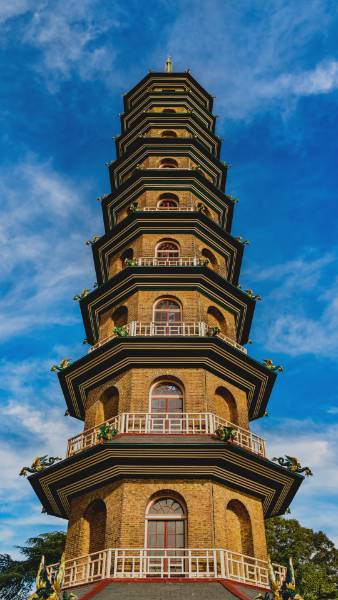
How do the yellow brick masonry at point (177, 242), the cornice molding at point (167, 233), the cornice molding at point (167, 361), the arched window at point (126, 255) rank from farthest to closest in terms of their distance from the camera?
the arched window at point (126, 255), the cornice molding at point (167, 233), the yellow brick masonry at point (177, 242), the cornice molding at point (167, 361)

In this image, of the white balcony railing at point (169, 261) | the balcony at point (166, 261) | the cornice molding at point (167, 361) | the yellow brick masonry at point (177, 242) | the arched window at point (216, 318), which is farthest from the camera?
the yellow brick masonry at point (177, 242)

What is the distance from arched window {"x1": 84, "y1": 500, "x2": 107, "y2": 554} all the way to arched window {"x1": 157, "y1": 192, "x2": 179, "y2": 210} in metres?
14.7

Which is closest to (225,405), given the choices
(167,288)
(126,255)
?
(167,288)

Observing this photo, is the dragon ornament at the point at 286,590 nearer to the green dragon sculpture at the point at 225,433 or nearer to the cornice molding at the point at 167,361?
the green dragon sculpture at the point at 225,433

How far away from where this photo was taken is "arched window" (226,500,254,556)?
56.6 ft

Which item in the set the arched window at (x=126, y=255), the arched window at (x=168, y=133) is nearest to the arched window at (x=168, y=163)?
the arched window at (x=168, y=133)

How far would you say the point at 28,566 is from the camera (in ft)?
126

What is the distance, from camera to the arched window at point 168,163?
95.8ft

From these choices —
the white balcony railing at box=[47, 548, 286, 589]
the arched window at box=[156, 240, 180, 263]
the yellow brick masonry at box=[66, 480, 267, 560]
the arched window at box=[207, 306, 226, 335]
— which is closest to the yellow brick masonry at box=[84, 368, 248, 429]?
the yellow brick masonry at box=[66, 480, 267, 560]

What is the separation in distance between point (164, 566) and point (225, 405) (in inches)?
255

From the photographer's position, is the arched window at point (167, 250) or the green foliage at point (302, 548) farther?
the green foliage at point (302, 548)

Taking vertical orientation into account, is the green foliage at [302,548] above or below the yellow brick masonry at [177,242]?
below

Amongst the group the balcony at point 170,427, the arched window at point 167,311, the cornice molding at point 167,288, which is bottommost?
the balcony at point 170,427

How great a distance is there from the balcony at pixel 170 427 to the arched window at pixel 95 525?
199cm
